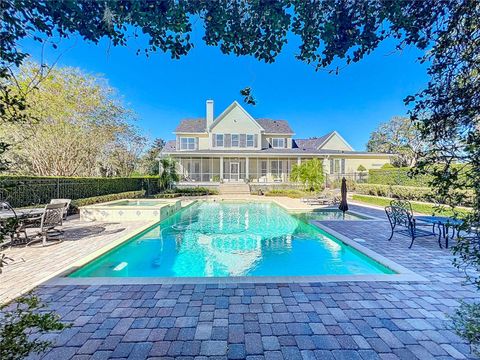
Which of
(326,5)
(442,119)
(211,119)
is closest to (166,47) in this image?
(326,5)

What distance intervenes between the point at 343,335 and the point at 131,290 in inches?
131

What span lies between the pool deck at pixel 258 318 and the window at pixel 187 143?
26019mm

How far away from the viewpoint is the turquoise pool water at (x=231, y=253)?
20.3 feet

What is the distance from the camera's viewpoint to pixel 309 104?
30.1 meters

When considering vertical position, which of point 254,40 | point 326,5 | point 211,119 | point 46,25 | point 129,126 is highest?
point 211,119

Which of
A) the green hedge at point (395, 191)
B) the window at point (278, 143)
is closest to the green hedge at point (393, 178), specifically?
the green hedge at point (395, 191)

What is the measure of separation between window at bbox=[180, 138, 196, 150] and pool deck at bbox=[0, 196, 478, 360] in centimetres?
2602

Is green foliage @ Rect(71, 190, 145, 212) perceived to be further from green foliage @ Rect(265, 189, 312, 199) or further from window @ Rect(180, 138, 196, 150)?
green foliage @ Rect(265, 189, 312, 199)

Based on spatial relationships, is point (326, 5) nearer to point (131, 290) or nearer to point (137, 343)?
point (137, 343)

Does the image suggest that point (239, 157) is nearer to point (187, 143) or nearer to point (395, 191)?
point (187, 143)

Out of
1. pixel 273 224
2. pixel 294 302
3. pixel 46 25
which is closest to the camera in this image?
pixel 46 25

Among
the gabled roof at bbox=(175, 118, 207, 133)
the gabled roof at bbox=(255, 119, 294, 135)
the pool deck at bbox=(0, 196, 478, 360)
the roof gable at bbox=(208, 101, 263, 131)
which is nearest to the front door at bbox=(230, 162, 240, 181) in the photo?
the roof gable at bbox=(208, 101, 263, 131)

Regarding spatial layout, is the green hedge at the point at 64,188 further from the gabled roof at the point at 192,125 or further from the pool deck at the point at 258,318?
the gabled roof at the point at 192,125

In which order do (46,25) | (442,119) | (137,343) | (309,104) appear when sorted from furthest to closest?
(309,104) → (137,343) → (442,119) → (46,25)
